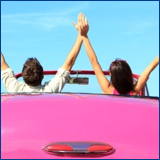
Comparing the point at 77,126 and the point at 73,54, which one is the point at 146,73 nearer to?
the point at 73,54

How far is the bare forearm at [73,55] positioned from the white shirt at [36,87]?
0.08 meters

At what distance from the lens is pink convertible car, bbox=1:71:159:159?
2.40 metres

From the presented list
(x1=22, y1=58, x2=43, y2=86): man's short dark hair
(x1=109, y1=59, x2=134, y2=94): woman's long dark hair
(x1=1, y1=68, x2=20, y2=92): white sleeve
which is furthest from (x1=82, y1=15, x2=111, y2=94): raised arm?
(x1=1, y1=68, x2=20, y2=92): white sleeve

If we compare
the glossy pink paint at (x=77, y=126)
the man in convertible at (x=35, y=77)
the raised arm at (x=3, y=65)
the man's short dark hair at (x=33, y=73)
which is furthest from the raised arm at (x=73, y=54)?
the glossy pink paint at (x=77, y=126)

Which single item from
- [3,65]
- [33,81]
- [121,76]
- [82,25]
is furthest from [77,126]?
[3,65]

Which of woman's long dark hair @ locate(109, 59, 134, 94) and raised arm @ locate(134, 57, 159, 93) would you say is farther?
raised arm @ locate(134, 57, 159, 93)

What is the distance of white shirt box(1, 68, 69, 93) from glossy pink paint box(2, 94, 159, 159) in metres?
1.11

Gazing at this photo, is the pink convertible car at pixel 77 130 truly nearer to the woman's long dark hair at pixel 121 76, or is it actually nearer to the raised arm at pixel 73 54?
the woman's long dark hair at pixel 121 76

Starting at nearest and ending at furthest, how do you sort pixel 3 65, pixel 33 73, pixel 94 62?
pixel 33 73 → pixel 94 62 → pixel 3 65

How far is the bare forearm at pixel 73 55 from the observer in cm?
409

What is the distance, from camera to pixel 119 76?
12.3ft

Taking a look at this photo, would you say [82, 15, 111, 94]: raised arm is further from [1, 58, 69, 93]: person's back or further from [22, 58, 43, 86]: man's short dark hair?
[22, 58, 43, 86]: man's short dark hair

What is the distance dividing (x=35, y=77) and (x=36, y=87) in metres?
0.09

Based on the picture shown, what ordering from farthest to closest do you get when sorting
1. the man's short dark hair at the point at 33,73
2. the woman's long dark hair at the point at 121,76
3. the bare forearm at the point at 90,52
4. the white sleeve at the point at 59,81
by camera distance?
the bare forearm at the point at 90,52 < the man's short dark hair at the point at 33,73 < the white sleeve at the point at 59,81 < the woman's long dark hair at the point at 121,76
